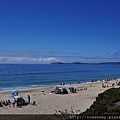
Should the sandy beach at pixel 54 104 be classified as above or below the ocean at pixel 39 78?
below

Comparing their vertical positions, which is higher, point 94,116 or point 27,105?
point 94,116

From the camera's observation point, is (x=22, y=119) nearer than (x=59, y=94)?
Yes

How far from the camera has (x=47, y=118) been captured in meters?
13.7

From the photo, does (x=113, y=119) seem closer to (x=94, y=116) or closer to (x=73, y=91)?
(x=94, y=116)

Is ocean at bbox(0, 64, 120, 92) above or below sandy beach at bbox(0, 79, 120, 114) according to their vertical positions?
above

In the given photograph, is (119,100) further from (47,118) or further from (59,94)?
(59,94)

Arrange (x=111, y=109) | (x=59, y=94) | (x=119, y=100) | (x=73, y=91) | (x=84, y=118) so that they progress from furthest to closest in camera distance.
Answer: (x=73, y=91) → (x=59, y=94) → (x=119, y=100) → (x=111, y=109) → (x=84, y=118)

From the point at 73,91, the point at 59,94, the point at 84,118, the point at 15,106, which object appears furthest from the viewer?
the point at 73,91

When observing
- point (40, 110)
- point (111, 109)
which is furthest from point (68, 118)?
point (40, 110)

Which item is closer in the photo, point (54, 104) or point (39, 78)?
A: point (54, 104)

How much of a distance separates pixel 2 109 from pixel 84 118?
50.0 ft

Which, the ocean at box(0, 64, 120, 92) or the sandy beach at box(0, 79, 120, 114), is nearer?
the sandy beach at box(0, 79, 120, 114)

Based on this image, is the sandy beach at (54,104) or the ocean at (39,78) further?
the ocean at (39,78)

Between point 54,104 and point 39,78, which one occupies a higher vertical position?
point 39,78
